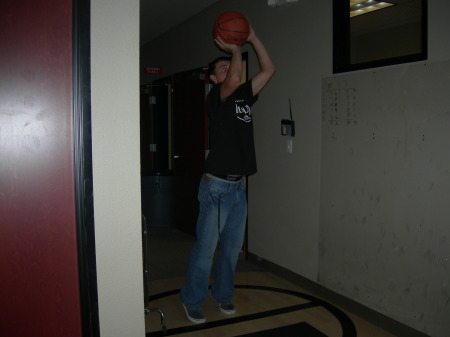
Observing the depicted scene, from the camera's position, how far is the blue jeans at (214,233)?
247 cm

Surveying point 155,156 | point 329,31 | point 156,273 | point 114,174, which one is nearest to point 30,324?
point 114,174

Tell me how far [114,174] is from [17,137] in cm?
29

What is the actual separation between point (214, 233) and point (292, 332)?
729mm

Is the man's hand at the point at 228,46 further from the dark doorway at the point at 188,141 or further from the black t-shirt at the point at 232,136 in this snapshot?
the dark doorway at the point at 188,141

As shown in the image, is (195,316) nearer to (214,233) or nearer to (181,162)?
(214,233)

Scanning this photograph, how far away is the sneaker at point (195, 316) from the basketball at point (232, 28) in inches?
65.4

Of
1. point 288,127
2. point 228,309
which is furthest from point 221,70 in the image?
point 228,309

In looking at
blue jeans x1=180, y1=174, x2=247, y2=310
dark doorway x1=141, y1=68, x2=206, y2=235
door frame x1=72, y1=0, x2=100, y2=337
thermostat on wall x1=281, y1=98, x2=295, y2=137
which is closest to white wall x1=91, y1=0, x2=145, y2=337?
door frame x1=72, y1=0, x2=100, y2=337

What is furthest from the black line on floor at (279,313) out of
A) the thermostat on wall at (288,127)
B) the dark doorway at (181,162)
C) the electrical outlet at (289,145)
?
the dark doorway at (181,162)

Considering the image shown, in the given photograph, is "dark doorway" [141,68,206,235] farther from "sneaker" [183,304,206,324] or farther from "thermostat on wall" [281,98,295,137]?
"sneaker" [183,304,206,324]

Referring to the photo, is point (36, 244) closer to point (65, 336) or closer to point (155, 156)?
point (65, 336)

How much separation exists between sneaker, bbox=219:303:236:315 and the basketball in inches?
65.5

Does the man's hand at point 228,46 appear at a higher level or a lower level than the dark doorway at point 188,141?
higher

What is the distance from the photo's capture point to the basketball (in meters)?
2.38
